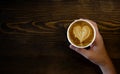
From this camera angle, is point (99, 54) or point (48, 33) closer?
point (99, 54)

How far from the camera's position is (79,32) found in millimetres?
1121

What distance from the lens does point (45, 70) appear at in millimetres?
1271

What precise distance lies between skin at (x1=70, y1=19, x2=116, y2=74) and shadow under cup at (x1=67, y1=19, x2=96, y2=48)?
0.05 m

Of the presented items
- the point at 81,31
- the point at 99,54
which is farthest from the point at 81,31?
the point at 99,54

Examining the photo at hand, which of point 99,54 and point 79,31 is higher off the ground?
point 79,31

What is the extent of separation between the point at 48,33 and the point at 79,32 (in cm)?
23

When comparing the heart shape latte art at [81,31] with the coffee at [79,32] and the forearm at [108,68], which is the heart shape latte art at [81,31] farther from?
the forearm at [108,68]

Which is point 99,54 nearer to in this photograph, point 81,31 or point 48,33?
point 81,31

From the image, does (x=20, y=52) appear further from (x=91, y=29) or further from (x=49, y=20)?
(x=91, y=29)

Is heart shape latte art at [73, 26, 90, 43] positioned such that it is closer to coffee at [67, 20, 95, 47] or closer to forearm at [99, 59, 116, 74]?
coffee at [67, 20, 95, 47]

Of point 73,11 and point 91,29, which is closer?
point 91,29

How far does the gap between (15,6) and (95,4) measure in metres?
0.45

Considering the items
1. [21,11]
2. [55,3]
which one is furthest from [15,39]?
[55,3]

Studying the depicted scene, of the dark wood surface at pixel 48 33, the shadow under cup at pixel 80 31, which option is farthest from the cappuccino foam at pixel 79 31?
the dark wood surface at pixel 48 33
